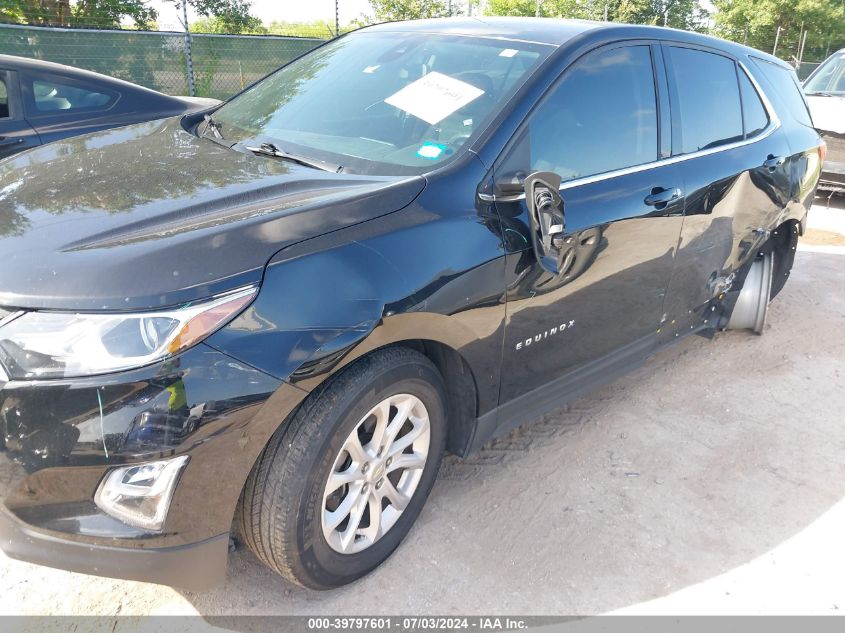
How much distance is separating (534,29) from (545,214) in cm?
107

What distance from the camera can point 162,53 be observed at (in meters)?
10.0

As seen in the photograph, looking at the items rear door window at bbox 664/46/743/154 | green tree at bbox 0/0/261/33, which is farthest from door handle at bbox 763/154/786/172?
green tree at bbox 0/0/261/33

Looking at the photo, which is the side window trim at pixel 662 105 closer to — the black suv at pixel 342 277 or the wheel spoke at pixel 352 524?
the black suv at pixel 342 277

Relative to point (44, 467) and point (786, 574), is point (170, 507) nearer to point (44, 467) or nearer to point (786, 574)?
point (44, 467)

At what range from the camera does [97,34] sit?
369 inches

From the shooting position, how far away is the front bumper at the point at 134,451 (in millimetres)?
1676

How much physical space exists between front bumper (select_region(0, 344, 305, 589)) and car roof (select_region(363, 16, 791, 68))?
74.1 inches

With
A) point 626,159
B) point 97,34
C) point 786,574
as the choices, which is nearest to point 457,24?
point 626,159

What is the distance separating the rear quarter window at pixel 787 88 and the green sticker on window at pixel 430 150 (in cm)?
251

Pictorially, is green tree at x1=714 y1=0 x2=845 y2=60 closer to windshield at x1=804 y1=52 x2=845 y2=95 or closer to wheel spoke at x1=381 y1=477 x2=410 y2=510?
windshield at x1=804 y1=52 x2=845 y2=95

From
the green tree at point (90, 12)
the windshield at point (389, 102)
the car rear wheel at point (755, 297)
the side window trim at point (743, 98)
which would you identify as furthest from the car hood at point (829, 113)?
the green tree at point (90, 12)

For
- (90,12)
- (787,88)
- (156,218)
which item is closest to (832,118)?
(787,88)

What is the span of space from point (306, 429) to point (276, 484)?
173 millimetres

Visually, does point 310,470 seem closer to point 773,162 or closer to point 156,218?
point 156,218
